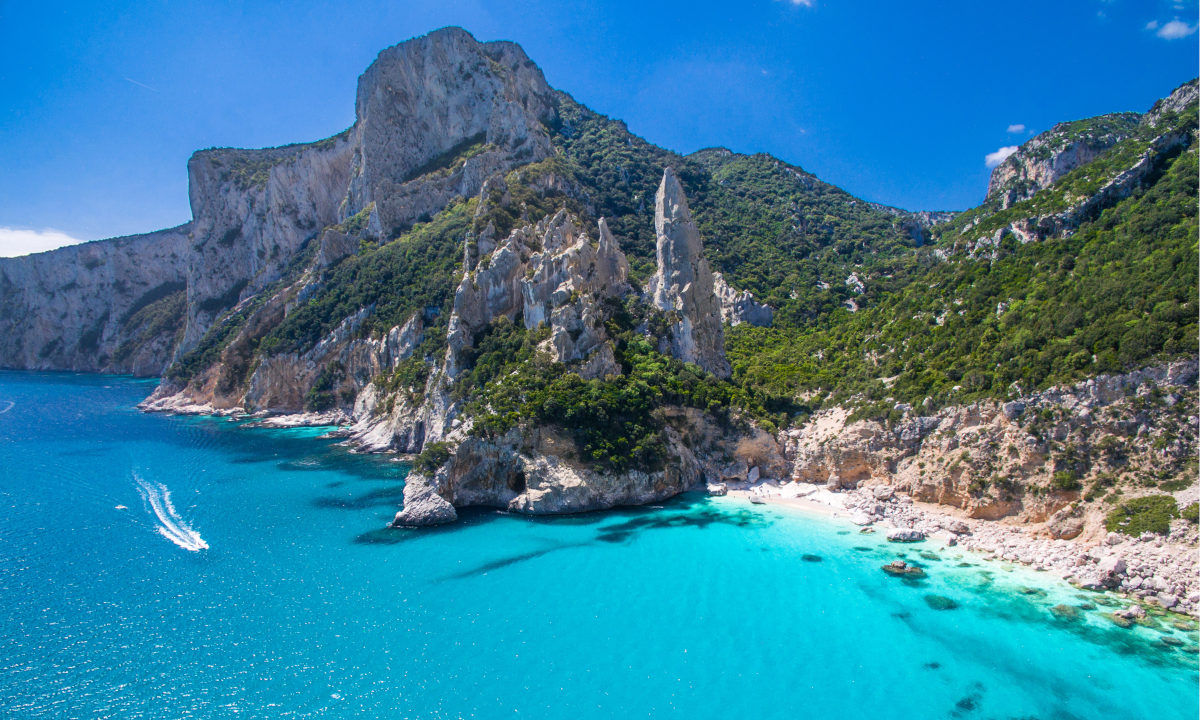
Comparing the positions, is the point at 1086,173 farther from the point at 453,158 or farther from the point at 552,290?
the point at 453,158

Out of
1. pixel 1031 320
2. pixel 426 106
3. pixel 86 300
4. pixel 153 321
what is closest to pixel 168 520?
pixel 1031 320

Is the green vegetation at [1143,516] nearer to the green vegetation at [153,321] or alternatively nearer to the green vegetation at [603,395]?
the green vegetation at [603,395]

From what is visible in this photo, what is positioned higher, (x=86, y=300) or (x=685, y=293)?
(x=86, y=300)

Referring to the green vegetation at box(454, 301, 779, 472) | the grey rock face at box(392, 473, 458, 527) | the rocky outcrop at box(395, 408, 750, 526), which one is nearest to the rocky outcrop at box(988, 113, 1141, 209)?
the green vegetation at box(454, 301, 779, 472)

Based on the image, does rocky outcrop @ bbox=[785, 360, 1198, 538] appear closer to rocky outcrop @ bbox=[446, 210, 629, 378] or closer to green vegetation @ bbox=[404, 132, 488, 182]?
rocky outcrop @ bbox=[446, 210, 629, 378]

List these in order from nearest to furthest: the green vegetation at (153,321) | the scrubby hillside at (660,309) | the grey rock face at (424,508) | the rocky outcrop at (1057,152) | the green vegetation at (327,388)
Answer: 1. the scrubby hillside at (660,309)
2. the grey rock face at (424,508)
3. the rocky outcrop at (1057,152)
4. the green vegetation at (327,388)
5. the green vegetation at (153,321)

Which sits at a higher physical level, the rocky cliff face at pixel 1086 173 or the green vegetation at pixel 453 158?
the green vegetation at pixel 453 158

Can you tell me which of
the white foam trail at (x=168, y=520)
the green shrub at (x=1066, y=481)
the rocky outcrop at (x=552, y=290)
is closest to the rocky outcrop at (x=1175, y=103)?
the green shrub at (x=1066, y=481)
